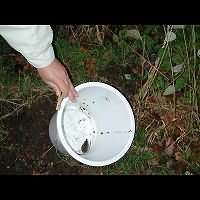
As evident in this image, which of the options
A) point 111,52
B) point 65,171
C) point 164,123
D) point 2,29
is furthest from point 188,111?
point 2,29

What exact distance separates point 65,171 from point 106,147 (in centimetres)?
28

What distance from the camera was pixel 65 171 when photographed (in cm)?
174

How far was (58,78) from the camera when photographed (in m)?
1.36

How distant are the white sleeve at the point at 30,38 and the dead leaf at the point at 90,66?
0.65 metres

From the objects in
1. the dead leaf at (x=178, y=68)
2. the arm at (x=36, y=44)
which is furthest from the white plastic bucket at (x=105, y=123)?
the dead leaf at (x=178, y=68)

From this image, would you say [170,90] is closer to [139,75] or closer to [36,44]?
[139,75]

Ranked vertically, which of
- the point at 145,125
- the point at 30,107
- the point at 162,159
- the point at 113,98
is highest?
the point at 113,98

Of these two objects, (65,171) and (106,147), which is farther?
(65,171)

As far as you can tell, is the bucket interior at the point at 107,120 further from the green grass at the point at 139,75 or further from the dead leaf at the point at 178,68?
the dead leaf at the point at 178,68

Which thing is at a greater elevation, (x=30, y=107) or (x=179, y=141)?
(x=30, y=107)

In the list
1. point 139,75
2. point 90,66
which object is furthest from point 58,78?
point 139,75

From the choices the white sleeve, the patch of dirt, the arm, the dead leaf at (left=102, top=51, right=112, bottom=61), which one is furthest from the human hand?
the dead leaf at (left=102, top=51, right=112, bottom=61)

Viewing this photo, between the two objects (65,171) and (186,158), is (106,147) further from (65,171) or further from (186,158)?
(186,158)

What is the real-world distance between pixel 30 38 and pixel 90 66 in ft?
2.64
